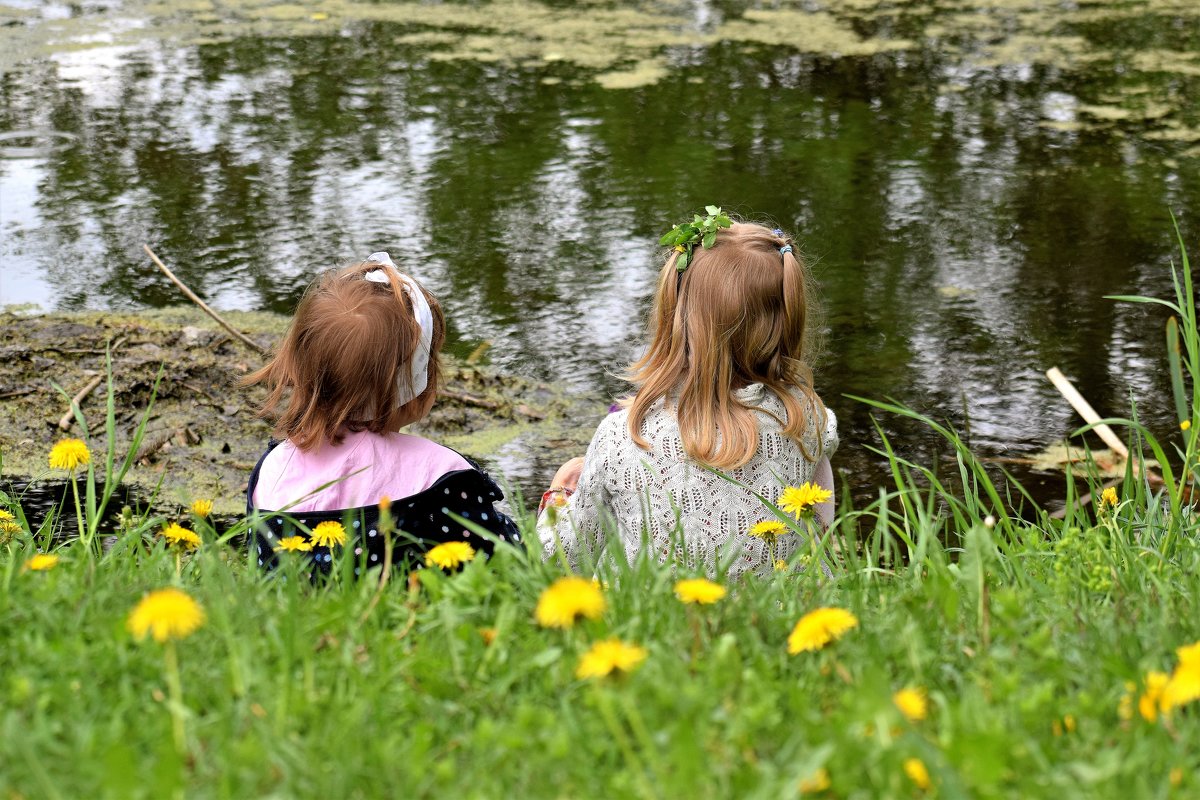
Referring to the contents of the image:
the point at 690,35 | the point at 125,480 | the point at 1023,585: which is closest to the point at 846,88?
the point at 690,35

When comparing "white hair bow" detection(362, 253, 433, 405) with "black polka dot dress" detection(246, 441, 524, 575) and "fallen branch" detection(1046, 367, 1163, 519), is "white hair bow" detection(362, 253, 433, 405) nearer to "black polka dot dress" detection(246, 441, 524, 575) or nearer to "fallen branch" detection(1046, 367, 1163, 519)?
"black polka dot dress" detection(246, 441, 524, 575)

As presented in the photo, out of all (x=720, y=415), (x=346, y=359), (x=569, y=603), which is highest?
(x=569, y=603)

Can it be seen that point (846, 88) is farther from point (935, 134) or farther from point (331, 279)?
point (331, 279)

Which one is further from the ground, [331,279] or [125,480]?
[331,279]

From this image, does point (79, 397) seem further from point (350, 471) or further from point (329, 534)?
point (329, 534)

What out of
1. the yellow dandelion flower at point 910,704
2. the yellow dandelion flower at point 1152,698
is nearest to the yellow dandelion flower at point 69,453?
the yellow dandelion flower at point 910,704

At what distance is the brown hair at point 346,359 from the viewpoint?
231 centimetres

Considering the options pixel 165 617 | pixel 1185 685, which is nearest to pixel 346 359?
pixel 165 617

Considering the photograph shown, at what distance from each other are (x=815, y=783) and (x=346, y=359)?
1419mm

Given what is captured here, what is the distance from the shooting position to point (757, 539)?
7.76ft

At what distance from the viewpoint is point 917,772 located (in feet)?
3.56

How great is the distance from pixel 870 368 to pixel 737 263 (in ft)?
4.99

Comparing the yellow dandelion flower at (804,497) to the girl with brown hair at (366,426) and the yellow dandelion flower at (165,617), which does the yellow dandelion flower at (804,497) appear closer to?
the girl with brown hair at (366,426)

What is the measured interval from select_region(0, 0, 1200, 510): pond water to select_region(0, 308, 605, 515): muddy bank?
0.26 metres
